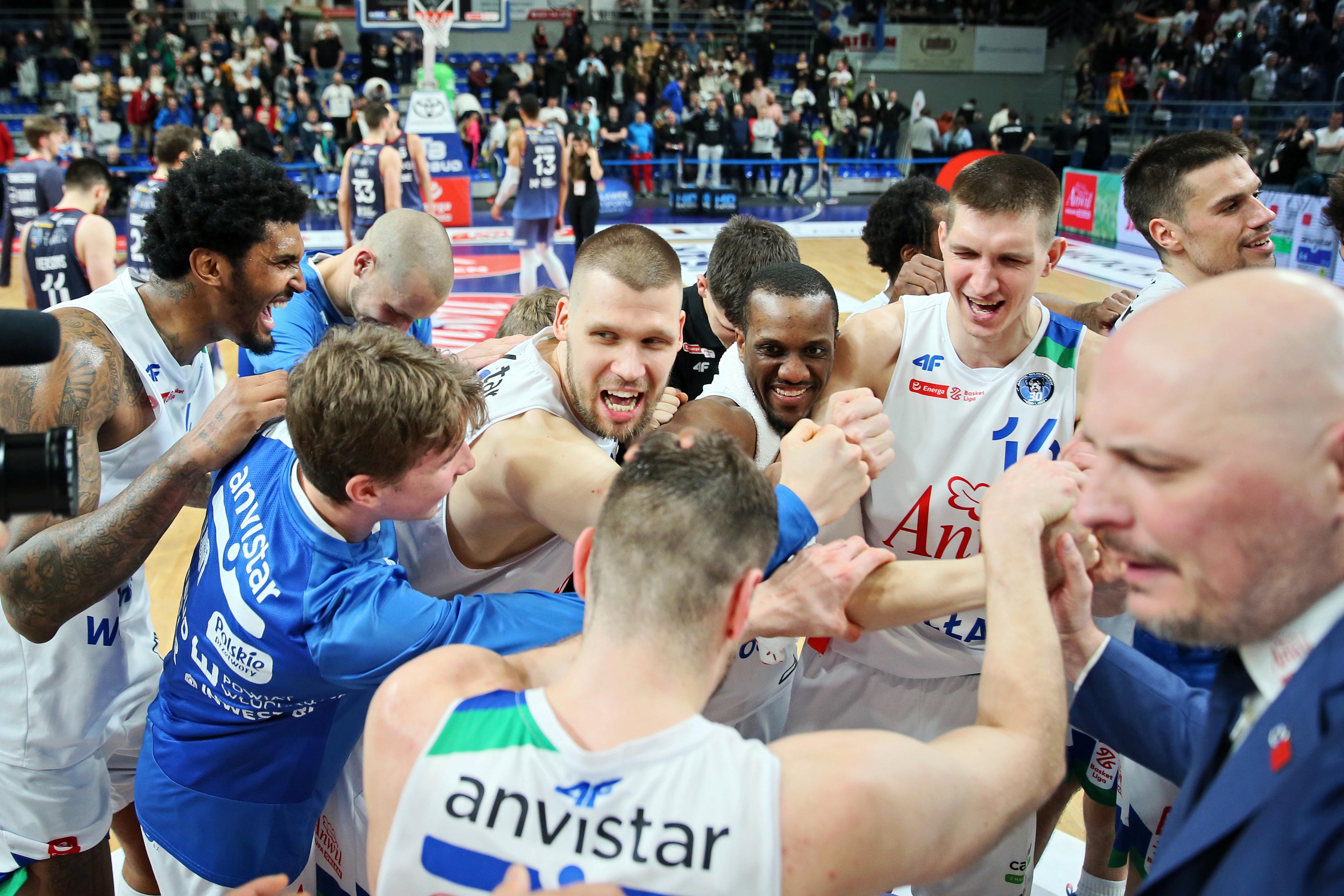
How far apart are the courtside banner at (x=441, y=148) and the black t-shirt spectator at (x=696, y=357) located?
44.1 feet

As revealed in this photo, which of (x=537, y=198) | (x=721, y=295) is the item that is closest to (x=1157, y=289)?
(x=721, y=295)

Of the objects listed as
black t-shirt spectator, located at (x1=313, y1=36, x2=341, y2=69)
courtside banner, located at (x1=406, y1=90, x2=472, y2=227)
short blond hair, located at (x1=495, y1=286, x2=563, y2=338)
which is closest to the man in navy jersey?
short blond hair, located at (x1=495, y1=286, x2=563, y2=338)

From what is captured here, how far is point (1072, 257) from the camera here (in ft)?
51.6

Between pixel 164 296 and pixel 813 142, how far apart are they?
21.2 metres

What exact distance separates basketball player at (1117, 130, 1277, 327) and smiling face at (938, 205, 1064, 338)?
2.70 feet

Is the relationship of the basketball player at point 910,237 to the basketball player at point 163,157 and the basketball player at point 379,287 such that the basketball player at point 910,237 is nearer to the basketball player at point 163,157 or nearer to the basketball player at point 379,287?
the basketball player at point 379,287

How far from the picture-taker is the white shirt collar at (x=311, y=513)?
226 centimetres

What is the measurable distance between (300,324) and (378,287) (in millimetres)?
529

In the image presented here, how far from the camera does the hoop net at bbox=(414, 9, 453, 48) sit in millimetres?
17438

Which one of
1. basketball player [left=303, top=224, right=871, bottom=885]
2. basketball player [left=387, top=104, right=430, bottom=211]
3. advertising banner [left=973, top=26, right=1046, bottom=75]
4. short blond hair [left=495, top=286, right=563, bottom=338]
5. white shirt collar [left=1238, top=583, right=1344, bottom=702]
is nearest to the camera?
white shirt collar [left=1238, top=583, right=1344, bottom=702]

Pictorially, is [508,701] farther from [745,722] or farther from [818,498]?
[745,722]

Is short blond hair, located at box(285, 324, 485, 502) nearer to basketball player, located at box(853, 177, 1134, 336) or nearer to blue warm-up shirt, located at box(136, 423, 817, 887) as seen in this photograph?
blue warm-up shirt, located at box(136, 423, 817, 887)

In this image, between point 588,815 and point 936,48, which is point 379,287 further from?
point 936,48

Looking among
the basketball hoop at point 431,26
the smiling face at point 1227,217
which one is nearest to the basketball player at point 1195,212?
the smiling face at point 1227,217
